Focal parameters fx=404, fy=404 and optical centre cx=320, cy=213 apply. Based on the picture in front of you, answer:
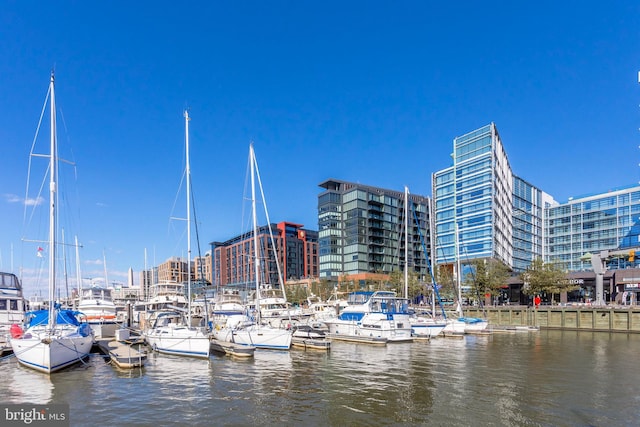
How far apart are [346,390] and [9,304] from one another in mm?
38176

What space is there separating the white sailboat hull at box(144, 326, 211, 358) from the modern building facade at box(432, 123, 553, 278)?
7771 centimetres

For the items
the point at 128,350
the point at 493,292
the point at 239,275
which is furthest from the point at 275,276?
the point at 128,350

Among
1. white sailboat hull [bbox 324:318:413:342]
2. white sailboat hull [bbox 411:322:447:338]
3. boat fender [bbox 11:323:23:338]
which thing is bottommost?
white sailboat hull [bbox 411:322:447:338]

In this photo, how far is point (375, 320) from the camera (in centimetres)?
4412

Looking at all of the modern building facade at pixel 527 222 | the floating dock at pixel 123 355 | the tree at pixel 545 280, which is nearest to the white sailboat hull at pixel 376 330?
the floating dock at pixel 123 355

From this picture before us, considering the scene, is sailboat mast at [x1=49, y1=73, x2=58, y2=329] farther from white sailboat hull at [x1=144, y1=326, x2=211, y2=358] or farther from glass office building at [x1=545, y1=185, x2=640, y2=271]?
glass office building at [x1=545, y1=185, x2=640, y2=271]

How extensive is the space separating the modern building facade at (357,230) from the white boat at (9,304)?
3977 inches

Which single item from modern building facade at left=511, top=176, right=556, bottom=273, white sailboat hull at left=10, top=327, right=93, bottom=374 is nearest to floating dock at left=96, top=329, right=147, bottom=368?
white sailboat hull at left=10, top=327, right=93, bottom=374

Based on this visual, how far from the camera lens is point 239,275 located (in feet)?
655

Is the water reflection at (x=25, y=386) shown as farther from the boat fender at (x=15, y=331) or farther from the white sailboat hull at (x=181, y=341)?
the white sailboat hull at (x=181, y=341)

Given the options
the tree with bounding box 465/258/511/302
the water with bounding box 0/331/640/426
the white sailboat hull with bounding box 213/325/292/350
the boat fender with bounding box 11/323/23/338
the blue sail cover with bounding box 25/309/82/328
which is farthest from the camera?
the tree with bounding box 465/258/511/302

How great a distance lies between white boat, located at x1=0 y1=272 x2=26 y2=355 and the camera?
127 ft

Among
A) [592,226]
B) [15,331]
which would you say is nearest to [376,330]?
[15,331]

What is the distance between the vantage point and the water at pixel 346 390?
17984 millimetres
